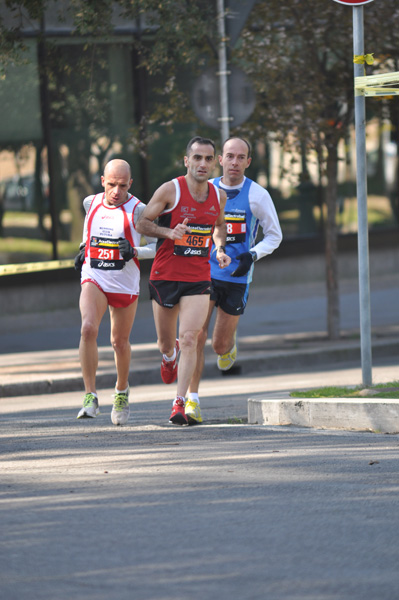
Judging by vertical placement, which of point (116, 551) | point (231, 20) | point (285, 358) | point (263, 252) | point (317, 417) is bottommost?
point (285, 358)

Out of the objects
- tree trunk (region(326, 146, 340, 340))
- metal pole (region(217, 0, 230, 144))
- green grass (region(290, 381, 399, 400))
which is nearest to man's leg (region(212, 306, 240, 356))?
green grass (region(290, 381, 399, 400))

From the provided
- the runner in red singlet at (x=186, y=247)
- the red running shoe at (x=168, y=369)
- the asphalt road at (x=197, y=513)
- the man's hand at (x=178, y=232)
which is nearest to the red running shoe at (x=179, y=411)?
the runner in red singlet at (x=186, y=247)

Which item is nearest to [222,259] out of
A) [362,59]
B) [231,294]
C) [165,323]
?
[231,294]

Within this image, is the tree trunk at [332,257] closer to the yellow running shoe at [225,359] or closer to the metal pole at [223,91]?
the metal pole at [223,91]

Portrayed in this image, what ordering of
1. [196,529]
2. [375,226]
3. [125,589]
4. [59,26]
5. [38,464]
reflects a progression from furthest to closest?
[375,226], [59,26], [38,464], [196,529], [125,589]

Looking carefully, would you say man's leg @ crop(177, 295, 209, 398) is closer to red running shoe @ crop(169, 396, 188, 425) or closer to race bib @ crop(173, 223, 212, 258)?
red running shoe @ crop(169, 396, 188, 425)

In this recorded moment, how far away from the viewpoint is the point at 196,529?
17.0 feet

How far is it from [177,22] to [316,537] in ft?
29.4

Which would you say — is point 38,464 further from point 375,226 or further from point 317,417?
point 375,226

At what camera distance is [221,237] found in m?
8.43

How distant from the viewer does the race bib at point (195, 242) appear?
26.3ft

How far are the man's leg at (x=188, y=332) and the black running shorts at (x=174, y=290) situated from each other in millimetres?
36

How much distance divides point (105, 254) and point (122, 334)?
622 mm

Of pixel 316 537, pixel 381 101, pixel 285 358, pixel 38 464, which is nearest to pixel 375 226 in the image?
pixel 381 101
